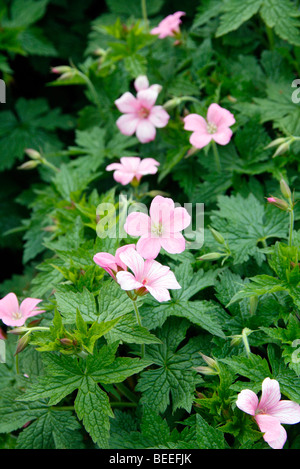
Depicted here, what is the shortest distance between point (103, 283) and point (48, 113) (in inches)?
63.8

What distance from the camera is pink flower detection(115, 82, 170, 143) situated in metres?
1.81

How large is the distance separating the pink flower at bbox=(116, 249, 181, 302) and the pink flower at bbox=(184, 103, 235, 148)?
614 millimetres

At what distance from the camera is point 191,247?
1.53m

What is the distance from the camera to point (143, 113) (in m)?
1.86

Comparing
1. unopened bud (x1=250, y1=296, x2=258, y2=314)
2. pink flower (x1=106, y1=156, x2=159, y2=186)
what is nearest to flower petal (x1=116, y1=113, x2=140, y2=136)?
pink flower (x1=106, y1=156, x2=159, y2=186)

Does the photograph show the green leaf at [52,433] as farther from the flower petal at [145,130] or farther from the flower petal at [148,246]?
the flower petal at [145,130]

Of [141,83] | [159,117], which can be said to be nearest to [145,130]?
[159,117]

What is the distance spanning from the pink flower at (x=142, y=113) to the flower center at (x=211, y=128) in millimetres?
199

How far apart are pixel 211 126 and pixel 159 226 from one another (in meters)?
0.58

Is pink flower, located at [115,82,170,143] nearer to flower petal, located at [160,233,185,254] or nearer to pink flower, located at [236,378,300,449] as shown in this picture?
flower petal, located at [160,233,185,254]

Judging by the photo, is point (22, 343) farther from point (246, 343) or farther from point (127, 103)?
point (127, 103)

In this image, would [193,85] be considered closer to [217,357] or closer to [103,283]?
[103,283]
